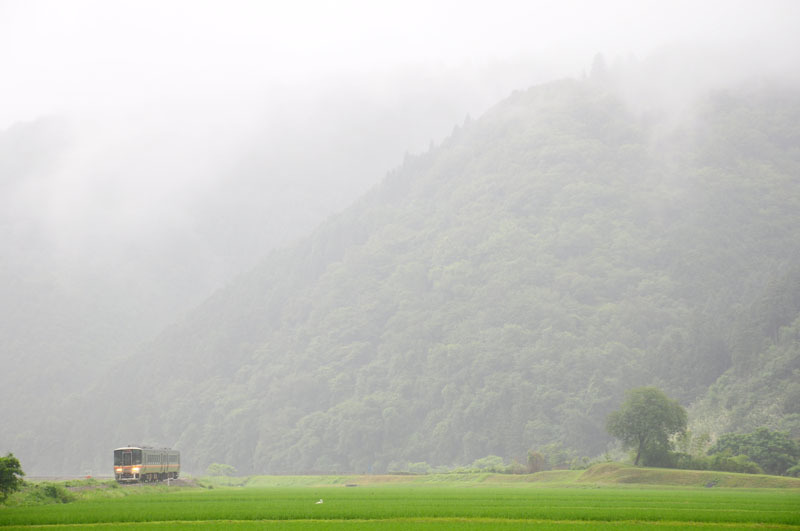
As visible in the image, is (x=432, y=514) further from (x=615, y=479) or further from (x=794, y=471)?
(x=794, y=471)

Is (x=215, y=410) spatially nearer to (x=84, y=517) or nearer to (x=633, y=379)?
(x=633, y=379)

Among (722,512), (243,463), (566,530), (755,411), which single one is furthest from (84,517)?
(243,463)

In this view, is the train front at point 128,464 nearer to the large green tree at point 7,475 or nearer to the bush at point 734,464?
the large green tree at point 7,475

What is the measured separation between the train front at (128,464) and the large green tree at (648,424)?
45941 mm

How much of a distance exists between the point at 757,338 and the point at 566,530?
11142 cm

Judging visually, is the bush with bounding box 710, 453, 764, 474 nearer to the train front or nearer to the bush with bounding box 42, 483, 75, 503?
the train front

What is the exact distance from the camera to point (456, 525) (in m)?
30.0

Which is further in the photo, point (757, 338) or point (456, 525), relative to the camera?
point (757, 338)

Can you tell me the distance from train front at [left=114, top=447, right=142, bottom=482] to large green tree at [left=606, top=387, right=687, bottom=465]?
151 ft

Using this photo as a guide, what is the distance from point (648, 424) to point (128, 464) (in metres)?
48.5

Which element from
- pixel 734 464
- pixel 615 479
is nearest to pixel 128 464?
pixel 615 479

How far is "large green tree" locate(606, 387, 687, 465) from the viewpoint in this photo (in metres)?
73.4

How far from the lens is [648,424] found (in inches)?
2921

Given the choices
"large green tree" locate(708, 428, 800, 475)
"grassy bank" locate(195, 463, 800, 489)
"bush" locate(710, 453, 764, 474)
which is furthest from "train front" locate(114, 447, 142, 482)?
"large green tree" locate(708, 428, 800, 475)
